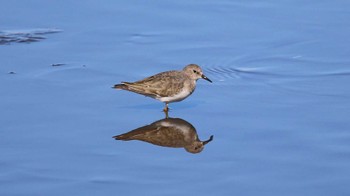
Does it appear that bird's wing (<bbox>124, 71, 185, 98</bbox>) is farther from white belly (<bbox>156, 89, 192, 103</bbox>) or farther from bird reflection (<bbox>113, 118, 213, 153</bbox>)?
bird reflection (<bbox>113, 118, 213, 153</bbox>)

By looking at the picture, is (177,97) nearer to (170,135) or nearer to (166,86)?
(166,86)

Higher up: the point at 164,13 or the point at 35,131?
the point at 164,13

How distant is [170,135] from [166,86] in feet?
3.84

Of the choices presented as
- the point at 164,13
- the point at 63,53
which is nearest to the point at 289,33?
the point at 164,13

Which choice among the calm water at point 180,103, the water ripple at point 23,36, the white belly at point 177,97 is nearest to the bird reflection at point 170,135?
the calm water at point 180,103

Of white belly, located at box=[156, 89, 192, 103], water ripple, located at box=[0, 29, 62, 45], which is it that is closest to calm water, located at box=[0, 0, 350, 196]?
water ripple, located at box=[0, 29, 62, 45]

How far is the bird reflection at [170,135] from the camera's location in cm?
962

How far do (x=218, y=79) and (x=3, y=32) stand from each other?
3.45 metres

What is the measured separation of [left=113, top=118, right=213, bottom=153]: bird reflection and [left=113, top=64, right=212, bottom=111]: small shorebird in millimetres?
626

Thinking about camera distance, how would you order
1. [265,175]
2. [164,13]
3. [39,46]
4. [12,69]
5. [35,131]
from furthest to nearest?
[164,13], [39,46], [12,69], [35,131], [265,175]

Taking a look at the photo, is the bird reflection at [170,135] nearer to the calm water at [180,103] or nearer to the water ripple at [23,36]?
the calm water at [180,103]

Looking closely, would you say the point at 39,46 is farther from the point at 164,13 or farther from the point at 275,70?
the point at 275,70

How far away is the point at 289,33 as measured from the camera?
13.6 metres

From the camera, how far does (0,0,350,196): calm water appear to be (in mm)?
8648
